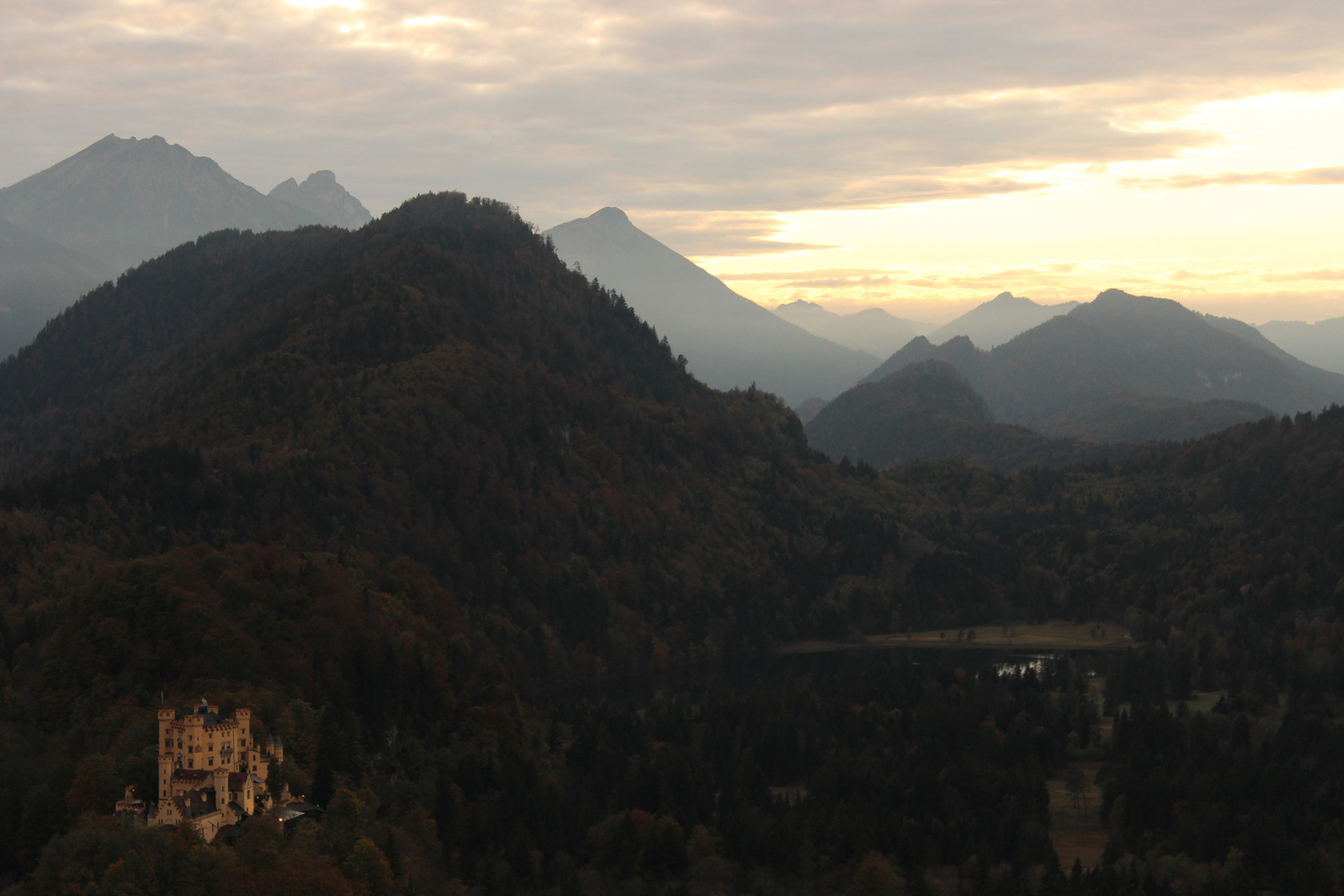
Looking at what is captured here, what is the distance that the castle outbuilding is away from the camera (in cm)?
11169

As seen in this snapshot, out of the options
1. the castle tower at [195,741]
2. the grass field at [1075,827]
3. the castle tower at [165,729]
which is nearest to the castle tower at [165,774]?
the castle tower at [165,729]

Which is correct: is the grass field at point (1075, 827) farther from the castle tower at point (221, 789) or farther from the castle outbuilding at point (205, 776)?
the castle tower at point (221, 789)

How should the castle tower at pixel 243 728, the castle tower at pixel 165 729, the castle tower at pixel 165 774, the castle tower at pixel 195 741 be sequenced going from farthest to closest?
the castle tower at pixel 243 728
the castle tower at pixel 165 729
the castle tower at pixel 195 741
the castle tower at pixel 165 774

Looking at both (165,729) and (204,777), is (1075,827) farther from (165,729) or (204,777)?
(165,729)

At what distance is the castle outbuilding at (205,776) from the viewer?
111688 millimetres

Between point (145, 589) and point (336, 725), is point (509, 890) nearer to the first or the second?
point (336, 725)

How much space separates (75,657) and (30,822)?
112 ft

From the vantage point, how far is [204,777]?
113 metres

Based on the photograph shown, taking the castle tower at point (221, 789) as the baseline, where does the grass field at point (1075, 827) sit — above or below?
below

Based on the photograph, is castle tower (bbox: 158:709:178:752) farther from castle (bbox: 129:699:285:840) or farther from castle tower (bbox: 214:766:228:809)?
castle tower (bbox: 214:766:228:809)

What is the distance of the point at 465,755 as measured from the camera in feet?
525

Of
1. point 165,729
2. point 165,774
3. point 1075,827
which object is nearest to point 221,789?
point 165,774

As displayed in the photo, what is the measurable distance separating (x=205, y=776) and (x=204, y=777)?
0.13 metres

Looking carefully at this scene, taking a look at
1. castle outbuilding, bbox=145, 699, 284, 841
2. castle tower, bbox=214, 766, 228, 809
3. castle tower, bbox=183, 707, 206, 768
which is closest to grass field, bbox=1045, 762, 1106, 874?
castle outbuilding, bbox=145, 699, 284, 841
